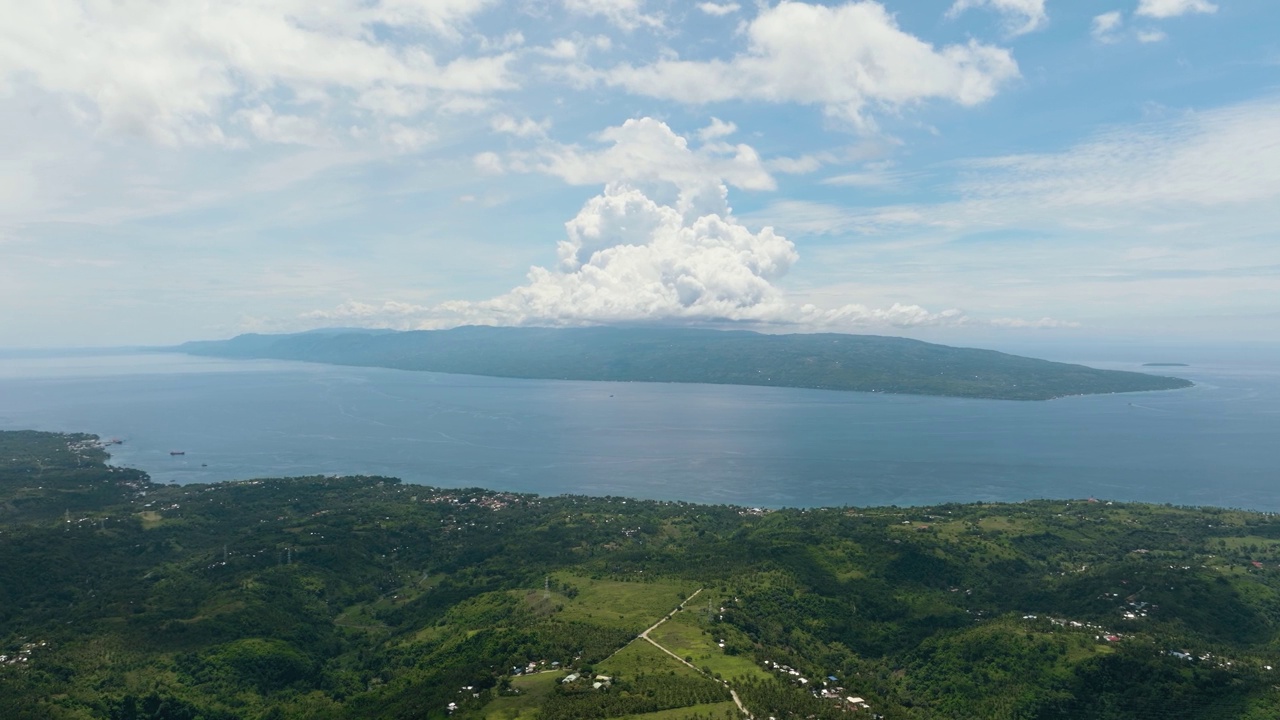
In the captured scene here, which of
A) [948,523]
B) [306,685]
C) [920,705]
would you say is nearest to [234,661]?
[306,685]

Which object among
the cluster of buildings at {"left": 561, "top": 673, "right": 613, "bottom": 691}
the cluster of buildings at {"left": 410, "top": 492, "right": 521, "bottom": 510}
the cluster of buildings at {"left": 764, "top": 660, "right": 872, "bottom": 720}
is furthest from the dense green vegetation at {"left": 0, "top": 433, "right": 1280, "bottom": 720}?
the cluster of buildings at {"left": 410, "top": 492, "right": 521, "bottom": 510}

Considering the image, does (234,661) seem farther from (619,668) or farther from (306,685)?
(619,668)

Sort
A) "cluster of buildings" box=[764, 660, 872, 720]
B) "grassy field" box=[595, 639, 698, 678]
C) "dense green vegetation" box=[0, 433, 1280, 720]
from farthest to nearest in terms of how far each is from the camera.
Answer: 1. "grassy field" box=[595, 639, 698, 678]
2. "dense green vegetation" box=[0, 433, 1280, 720]
3. "cluster of buildings" box=[764, 660, 872, 720]

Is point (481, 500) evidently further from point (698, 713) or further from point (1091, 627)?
point (1091, 627)

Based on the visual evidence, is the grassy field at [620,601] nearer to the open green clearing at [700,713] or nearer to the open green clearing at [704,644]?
the open green clearing at [704,644]

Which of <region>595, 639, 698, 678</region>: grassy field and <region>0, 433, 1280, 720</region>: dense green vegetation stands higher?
<region>595, 639, 698, 678</region>: grassy field

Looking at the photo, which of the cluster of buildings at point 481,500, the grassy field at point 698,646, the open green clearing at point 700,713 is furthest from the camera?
the cluster of buildings at point 481,500

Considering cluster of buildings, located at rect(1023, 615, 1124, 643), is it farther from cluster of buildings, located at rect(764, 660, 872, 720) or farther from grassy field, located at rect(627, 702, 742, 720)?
grassy field, located at rect(627, 702, 742, 720)

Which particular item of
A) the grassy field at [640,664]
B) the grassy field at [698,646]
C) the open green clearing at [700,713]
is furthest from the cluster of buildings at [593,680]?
the grassy field at [698,646]
